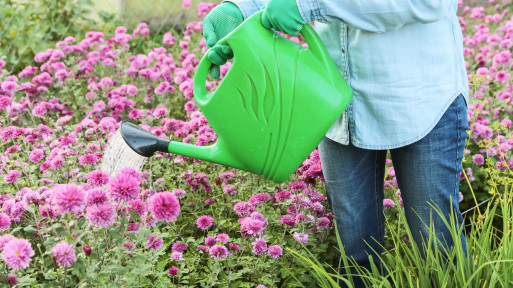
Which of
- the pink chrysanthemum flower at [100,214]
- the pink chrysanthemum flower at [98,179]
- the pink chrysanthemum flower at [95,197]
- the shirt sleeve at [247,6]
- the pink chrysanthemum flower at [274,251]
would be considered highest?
the shirt sleeve at [247,6]

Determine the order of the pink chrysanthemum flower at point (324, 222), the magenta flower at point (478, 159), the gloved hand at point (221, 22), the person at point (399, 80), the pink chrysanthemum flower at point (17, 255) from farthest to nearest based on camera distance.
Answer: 1. the magenta flower at point (478, 159)
2. the pink chrysanthemum flower at point (324, 222)
3. the gloved hand at point (221, 22)
4. the person at point (399, 80)
5. the pink chrysanthemum flower at point (17, 255)

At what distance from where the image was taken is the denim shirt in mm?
1479

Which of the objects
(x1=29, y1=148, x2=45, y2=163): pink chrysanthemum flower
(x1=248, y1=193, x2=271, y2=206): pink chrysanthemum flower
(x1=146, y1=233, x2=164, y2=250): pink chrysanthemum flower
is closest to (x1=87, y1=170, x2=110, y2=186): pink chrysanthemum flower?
(x1=146, y1=233, x2=164, y2=250): pink chrysanthemum flower

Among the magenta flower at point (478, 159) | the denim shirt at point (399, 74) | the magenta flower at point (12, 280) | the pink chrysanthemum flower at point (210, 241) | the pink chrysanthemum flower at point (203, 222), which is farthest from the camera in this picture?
the magenta flower at point (478, 159)

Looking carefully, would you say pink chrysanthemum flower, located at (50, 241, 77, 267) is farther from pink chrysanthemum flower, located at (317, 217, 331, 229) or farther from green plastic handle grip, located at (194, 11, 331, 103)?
pink chrysanthemum flower, located at (317, 217, 331, 229)

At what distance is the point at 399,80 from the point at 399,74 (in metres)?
0.02

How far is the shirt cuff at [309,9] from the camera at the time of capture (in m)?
1.35

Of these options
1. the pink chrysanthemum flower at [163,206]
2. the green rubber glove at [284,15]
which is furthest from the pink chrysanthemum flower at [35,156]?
the green rubber glove at [284,15]

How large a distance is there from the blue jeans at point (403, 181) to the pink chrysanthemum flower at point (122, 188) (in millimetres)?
685

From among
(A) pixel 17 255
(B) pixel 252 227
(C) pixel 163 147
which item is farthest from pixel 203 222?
(A) pixel 17 255

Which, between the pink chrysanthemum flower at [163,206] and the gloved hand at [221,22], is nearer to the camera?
the pink chrysanthemum flower at [163,206]

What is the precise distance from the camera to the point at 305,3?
1.35 m

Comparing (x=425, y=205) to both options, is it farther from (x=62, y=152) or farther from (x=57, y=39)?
(x=57, y=39)

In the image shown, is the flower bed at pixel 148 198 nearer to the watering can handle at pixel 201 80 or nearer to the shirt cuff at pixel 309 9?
the watering can handle at pixel 201 80
